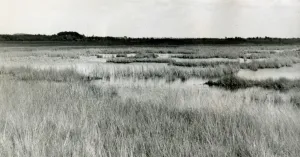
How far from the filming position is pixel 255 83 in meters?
12.2

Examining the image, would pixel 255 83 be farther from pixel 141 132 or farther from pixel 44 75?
pixel 141 132

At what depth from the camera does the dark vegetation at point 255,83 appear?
11.3m

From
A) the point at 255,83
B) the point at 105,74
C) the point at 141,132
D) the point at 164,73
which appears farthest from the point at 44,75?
the point at 141,132

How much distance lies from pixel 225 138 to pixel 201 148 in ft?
2.21

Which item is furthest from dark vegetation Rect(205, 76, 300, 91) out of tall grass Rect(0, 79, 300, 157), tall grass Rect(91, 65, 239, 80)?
tall grass Rect(0, 79, 300, 157)

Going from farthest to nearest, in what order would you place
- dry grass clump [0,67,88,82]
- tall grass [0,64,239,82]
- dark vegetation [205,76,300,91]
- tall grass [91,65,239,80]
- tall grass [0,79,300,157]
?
tall grass [91,65,239,80]
tall grass [0,64,239,82]
dry grass clump [0,67,88,82]
dark vegetation [205,76,300,91]
tall grass [0,79,300,157]

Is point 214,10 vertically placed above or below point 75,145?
above

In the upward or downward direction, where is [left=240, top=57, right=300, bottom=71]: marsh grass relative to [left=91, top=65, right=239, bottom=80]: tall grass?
upward

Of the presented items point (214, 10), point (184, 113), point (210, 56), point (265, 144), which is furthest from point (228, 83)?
point (210, 56)

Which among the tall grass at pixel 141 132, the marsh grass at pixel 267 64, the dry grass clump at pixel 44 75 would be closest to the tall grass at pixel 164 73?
the dry grass clump at pixel 44 75

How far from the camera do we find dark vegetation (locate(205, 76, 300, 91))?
37.2 ft

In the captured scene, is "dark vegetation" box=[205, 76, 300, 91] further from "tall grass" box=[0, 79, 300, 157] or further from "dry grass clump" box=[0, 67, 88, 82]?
"tall grass" box=[0, 79, 300, 157]

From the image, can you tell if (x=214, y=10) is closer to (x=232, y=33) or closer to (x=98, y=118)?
(x=232, y=33)

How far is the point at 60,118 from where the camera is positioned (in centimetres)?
517
